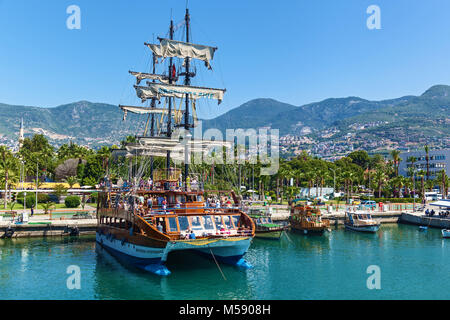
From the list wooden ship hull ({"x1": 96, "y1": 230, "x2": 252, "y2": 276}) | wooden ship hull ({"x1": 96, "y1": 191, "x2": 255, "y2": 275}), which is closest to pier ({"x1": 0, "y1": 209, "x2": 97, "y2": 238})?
wooden ship hull ({"x1": 96, "y1": 230, "x2": 252, "y2": 276})

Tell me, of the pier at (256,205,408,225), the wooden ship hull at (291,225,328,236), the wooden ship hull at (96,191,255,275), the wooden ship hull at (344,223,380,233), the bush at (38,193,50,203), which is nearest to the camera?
the wooden ship hull at (96,191,255,275)

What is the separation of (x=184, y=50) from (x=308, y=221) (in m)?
28.3

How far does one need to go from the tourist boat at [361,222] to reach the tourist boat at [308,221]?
5.90 metres

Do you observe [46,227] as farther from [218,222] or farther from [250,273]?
[250,273]

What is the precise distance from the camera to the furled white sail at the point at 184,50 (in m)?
42.2

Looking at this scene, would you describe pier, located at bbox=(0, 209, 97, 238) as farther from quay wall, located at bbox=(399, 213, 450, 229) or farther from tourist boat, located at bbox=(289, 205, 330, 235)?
quay wall, located at bbox=(399, 213, 450, 229)

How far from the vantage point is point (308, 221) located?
52.9 m

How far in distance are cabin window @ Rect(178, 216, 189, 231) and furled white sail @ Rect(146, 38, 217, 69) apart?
20458mm

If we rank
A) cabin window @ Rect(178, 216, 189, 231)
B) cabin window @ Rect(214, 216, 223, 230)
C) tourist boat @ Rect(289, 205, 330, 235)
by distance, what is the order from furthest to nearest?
tourist boat @ Rect(289, 205, 330, 235), cabin window @ Rect(214, 216, 223, 230), cabin window @ Rect(178, 216, 189, 231)

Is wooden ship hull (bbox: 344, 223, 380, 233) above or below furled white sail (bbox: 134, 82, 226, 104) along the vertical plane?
below

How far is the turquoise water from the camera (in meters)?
25.6

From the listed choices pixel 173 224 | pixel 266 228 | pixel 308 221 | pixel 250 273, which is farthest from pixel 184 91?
pixel 308 221

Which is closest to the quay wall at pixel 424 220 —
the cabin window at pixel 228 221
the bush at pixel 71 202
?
the cabin window at pixel 228 221
